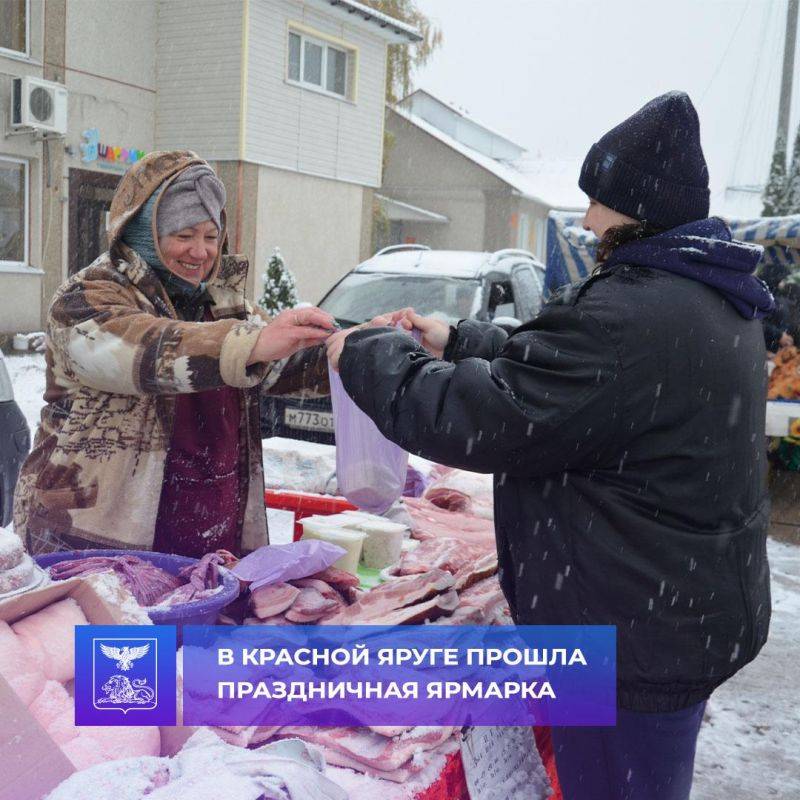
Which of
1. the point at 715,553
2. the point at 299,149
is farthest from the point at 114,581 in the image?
the point at 299,149

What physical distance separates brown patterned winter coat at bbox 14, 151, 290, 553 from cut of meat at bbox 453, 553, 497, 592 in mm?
866

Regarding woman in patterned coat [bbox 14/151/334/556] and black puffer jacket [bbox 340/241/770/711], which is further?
woman in patterned coat [bbox 14/151/334/556]

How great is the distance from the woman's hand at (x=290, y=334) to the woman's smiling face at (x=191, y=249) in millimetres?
436

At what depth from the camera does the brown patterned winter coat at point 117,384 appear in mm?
2273

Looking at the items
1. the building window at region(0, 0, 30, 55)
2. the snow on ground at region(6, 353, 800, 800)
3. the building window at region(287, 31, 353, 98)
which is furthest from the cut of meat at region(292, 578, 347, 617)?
the building window at region(287, 31, 353, 98)

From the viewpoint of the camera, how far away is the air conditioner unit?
1362 cm

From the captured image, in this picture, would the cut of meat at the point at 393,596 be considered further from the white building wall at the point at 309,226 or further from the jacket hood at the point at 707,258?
the white building wall at the point at 309,226

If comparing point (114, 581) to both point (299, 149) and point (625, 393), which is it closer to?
point (625, 393)

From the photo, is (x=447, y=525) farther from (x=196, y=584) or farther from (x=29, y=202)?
(x=29, y=202)

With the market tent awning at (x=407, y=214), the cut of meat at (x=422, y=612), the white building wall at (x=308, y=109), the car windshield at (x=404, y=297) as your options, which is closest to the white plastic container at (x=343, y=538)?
the cut of meat at (x=422, y=612)

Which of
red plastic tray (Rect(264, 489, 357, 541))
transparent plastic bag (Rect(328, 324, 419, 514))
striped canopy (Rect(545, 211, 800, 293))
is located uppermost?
striped canopy (Rect(545, 211, 800, 293))

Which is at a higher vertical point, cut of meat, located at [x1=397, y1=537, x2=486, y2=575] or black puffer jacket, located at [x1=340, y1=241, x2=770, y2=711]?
black puffer jacket, located at [x1=340, y1=241, x2=770, y2=711]

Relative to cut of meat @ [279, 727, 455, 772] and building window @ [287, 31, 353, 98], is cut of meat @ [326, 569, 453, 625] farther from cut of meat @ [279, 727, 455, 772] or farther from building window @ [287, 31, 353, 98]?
building window @ [287, 31, 353, 98]

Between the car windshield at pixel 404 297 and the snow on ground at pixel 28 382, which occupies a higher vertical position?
the car windshield at pixel 404 297
